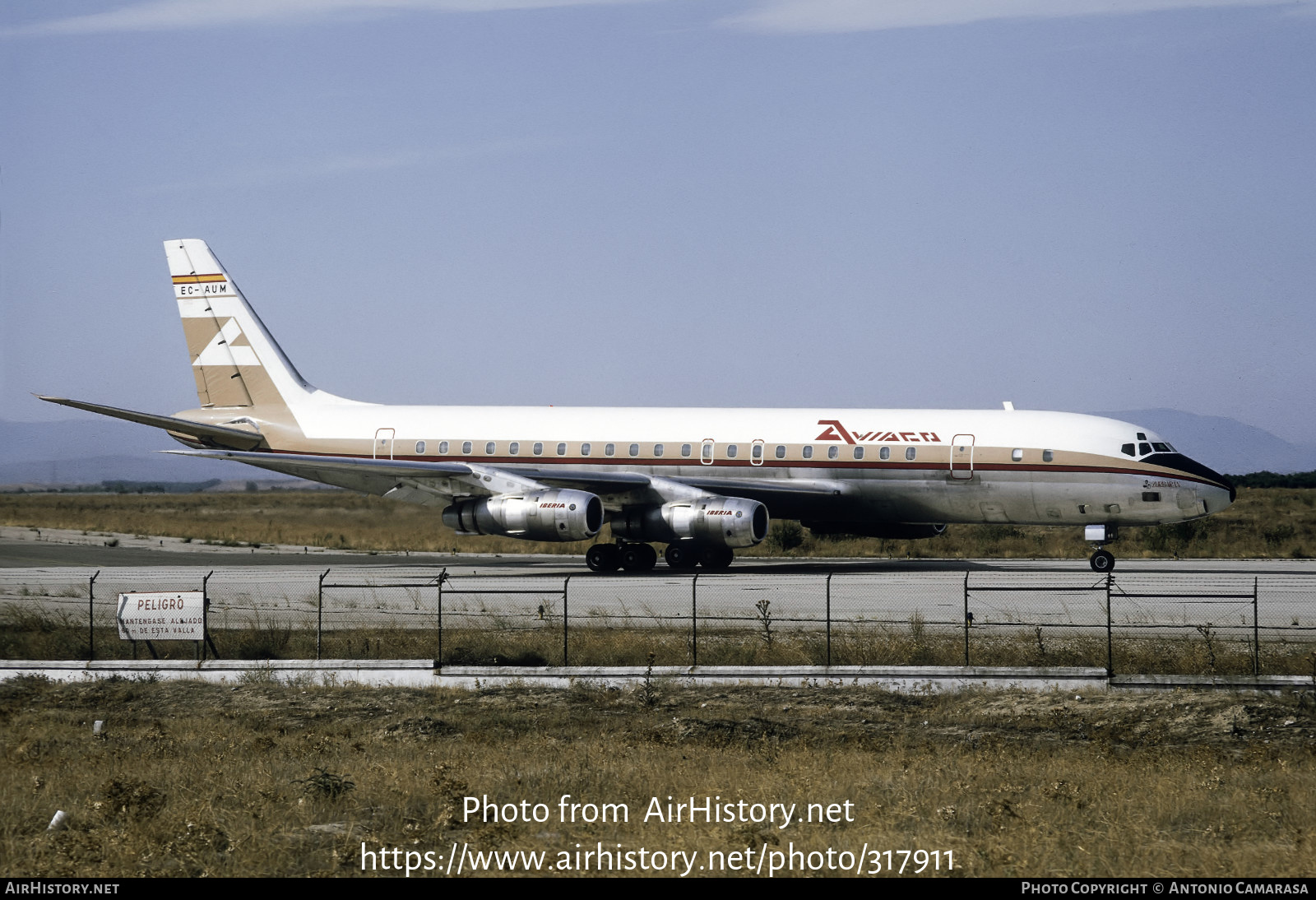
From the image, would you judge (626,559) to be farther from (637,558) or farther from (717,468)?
(717,468)

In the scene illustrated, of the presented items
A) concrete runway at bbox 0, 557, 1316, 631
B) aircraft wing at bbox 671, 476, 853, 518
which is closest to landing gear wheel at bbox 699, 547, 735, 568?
concrete runway at bbox 0, 557, 1316, 631

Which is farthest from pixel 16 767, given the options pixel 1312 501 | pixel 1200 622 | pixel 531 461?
pixel 1312 501

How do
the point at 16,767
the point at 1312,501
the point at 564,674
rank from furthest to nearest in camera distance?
the point at 1312,501 → the point at 564,674 → the point at 16,767

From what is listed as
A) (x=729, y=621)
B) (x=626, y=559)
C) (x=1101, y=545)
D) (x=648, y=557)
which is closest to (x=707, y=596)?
(x=729, y=621)

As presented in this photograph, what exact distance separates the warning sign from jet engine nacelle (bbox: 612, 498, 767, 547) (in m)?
13.2

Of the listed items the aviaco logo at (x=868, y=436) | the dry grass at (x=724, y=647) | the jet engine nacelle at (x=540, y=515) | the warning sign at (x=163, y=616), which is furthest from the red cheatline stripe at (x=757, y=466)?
the warning sign at (x=163, y=616)

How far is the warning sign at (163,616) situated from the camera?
71.8ft

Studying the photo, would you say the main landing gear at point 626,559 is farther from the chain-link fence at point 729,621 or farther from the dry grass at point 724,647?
the dry grass at point 724,647

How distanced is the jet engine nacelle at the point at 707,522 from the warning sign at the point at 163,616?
13.2 meters

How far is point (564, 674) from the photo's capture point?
794 inches

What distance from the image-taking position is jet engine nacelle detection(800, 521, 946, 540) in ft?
115

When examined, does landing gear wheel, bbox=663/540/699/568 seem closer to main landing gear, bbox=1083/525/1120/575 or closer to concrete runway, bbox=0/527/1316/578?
concrete runway, bbox=0/527/1316/578
